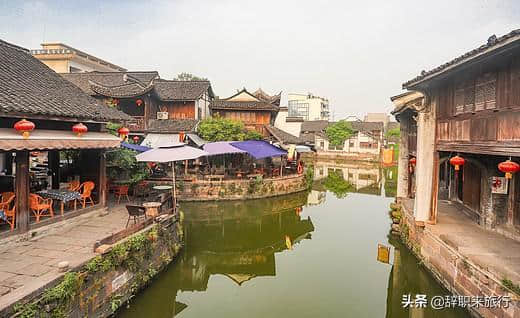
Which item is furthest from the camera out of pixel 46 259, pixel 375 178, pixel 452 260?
pixel 375 178

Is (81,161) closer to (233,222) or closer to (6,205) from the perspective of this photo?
(6,205)

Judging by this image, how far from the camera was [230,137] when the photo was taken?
20.8 metres

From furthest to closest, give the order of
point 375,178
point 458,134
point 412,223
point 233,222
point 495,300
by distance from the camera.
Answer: point 375,178, point 233,222, point 412,223, point 458,134, point 495,300

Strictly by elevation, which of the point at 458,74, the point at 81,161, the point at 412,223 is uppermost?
the point at 458,74

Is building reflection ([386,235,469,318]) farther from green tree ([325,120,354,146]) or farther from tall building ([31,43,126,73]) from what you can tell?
green tree ([325,120,354,146])

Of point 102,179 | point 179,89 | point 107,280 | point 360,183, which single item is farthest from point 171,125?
point 107,280

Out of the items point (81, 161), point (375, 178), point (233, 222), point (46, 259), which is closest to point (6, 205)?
point (46, 259)

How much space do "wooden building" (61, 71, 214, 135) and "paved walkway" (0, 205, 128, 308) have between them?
12.7 metres

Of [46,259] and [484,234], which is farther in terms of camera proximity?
[484,234]

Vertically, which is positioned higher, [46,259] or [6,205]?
[6,205]

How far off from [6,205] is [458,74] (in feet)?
36.9

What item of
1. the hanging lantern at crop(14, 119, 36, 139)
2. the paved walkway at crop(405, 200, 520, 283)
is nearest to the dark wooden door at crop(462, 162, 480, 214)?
the paved walkway at crop(405, 200, 520, 283)

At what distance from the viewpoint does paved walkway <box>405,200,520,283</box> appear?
6043 mm

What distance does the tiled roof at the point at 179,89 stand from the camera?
23.3 meters
